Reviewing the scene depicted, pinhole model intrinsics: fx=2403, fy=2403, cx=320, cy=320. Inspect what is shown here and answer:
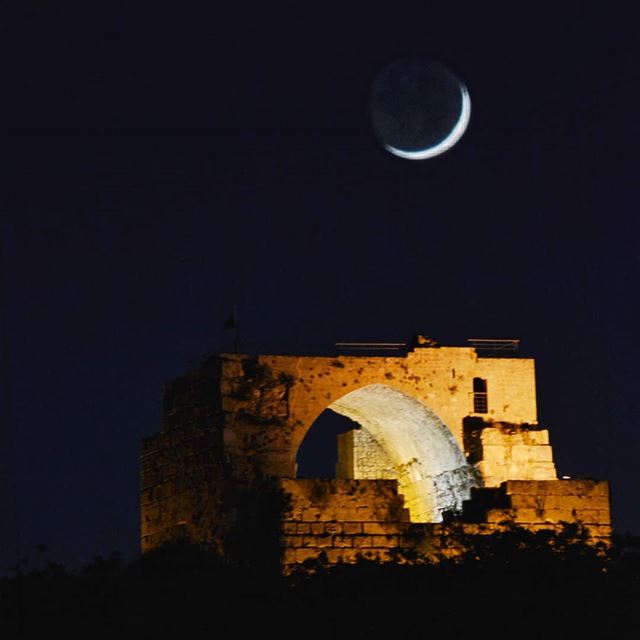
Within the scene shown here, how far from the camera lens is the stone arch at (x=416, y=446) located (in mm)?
48219

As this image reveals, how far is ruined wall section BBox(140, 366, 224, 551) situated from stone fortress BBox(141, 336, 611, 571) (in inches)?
1.5

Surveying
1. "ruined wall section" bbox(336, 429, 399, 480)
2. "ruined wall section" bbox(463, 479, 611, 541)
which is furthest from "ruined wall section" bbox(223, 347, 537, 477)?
"ruined wall section" bbox(336, 429, 399, 480)

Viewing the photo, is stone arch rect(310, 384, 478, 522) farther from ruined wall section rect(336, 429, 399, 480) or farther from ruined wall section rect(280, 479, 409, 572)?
ruined wall section rect(280, 479, 409, 572)

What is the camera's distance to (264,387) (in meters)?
46.7

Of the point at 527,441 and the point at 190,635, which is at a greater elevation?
the point at 527,441

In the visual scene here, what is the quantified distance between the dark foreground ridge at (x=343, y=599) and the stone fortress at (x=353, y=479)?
2.20 metres

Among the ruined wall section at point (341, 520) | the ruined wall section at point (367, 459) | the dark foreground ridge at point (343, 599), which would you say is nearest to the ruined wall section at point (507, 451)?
the ruined wall section at point (341, 520)

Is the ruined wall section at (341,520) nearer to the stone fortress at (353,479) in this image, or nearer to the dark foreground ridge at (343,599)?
the stone fortress at (353,479)

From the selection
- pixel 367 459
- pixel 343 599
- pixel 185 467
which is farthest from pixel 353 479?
pixel 343 599

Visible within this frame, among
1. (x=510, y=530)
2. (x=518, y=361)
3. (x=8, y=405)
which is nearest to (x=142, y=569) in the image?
(x=8, y=405)

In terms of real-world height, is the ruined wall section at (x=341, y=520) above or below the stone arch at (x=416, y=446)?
below

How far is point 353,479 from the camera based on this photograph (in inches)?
1827

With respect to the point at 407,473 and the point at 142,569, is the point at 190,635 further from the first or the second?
the point at 407,473

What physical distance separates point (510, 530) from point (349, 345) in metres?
5.68
